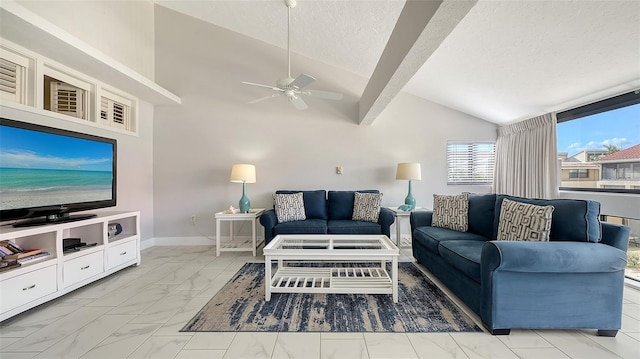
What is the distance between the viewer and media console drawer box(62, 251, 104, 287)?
2229mm

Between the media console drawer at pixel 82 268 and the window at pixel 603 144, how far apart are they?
5.57m

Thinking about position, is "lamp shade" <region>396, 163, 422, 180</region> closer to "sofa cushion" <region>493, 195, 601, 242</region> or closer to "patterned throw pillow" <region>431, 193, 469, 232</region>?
"patterned throw pillow" <region>431, 193, 469, 232</region>

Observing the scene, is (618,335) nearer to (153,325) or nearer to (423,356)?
(423,356)

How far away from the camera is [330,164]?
4.19 meters

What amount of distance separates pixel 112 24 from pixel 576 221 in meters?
5.51

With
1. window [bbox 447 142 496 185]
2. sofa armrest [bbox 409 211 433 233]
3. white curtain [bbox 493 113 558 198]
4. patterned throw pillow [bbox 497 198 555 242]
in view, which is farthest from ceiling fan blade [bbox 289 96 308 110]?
white curtain [bbox 493 113 558 198]

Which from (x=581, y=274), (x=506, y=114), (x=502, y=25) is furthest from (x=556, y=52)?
(x=581, y=274)

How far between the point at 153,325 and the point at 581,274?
3.08 meters

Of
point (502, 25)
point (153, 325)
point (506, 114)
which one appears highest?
point (502, 25)

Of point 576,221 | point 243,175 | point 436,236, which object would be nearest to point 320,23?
point 243,175

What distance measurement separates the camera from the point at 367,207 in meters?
3.62

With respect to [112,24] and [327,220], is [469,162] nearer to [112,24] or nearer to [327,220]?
[327,220]

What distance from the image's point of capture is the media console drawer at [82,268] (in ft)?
7.31

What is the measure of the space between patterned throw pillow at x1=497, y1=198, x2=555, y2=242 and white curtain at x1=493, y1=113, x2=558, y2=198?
147 centimetres
